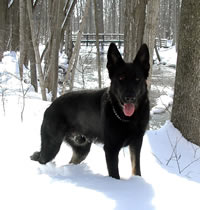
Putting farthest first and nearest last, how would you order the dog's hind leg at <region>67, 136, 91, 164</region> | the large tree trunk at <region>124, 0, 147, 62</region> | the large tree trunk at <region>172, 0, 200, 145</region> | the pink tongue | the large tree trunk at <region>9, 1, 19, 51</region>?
the large tree trunk at <region>9, 1, 19, 51</region>, the large tree trunk at <region>124, 0, 147, 62</region>, the large tree trunk at <region>172, 0, 200, 145</region>, the dog's hind leg at <region>67, 136, 91, 164</region>, the pink tongue

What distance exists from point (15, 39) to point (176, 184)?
14017 millimetres

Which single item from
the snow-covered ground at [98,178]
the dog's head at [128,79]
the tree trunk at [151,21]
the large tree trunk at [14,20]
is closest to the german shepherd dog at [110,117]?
the dog's head at [128,79]

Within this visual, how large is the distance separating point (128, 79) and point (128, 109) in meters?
0.32

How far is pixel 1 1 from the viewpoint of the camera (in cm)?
1330

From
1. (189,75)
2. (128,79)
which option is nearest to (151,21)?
(189,75)

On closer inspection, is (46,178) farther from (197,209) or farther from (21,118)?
(21,118)

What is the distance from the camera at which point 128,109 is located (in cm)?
297

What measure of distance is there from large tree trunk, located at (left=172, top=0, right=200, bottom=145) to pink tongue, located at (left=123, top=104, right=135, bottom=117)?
1.59m

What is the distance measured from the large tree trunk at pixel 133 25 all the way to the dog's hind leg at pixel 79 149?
2.15 meters

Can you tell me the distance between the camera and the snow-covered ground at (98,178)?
89.5 inches

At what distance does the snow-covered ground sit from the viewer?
227 cm

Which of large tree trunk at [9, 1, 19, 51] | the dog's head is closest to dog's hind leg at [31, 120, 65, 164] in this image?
the dog's head

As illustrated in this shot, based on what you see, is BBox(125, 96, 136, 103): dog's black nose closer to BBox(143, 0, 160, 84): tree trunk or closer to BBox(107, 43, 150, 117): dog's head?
BBox(107, 43, 150, 117): dog's head

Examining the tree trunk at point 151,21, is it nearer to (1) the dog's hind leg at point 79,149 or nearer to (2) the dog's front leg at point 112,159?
(1) the dog's hind leg at point 79,149
